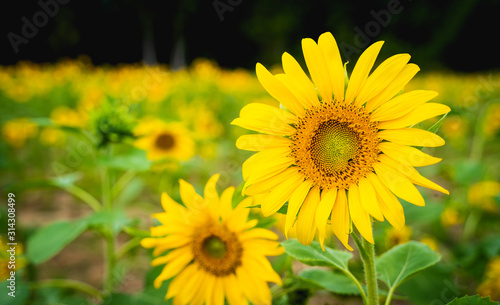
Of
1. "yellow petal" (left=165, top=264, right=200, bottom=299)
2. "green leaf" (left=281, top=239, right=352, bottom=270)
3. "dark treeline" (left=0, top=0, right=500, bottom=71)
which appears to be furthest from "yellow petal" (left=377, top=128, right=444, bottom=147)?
"dark treeline" (left=0, top=0, right=500, bottom=71)

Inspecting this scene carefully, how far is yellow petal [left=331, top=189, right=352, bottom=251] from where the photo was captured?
2.61 feet

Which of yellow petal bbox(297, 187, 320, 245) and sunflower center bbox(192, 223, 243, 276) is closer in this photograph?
yellow petal bbox(297, 187, 320, 245)

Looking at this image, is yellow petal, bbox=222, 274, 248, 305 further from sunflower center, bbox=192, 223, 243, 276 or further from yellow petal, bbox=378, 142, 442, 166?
yellow petal, bbox=378, 142, 442, 166

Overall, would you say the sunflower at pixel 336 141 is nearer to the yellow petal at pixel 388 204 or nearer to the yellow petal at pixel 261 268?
the yellow petal at pixel 388 204

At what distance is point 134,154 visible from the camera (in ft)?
5.57

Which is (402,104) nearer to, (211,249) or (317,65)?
(317,65)

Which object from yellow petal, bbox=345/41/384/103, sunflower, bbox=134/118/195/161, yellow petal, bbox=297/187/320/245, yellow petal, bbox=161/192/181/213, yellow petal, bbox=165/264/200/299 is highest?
sunflower, bbox=134/118/195/161

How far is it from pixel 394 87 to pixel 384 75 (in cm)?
4

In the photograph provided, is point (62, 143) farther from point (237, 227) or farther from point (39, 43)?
point (39, 43)

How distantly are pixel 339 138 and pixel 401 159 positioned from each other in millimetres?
184

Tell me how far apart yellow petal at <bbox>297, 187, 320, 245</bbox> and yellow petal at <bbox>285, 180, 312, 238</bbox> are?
2 centimetres

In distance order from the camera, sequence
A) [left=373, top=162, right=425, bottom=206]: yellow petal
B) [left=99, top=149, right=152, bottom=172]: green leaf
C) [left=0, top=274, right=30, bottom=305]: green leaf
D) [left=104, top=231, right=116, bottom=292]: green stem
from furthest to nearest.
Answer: [left=104, top=231, right=116, bottom=292]: green stem → [left=99, top=149, right=152, bottom=172]: green leaf → [left=0, top=274, right=30, bottom=305]: green leaf → [left=373, top=162, right=425, bottom=206]: yellow petal

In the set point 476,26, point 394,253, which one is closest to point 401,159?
point 394,253

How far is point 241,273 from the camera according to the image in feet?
3.34
